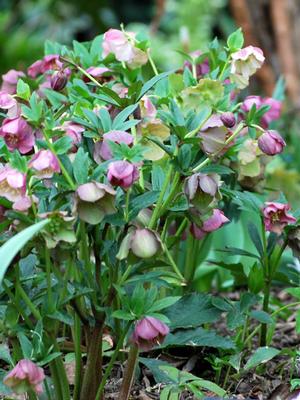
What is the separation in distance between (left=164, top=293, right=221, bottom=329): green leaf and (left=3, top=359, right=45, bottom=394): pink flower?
0.31m

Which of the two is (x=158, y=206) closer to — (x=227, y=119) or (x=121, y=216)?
(x=121, y=216)

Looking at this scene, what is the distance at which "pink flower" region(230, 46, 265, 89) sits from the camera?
111cm

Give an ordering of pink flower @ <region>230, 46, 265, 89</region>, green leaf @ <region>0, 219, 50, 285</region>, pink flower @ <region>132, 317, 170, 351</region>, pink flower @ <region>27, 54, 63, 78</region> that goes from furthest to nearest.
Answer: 1. pink flower @ <region>27, 54, 63, 78</region>
2. pink flower @ <region>230, 46, 265, 89</region>
3. pink flower @ <region>132, 317, 170, 351</region>
4. green leaf @ <region>0, 219, 50, 285</region>

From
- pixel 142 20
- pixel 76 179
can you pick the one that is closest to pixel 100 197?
pixel 76 179

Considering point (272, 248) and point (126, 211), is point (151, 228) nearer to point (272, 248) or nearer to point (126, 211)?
point (126, 211)

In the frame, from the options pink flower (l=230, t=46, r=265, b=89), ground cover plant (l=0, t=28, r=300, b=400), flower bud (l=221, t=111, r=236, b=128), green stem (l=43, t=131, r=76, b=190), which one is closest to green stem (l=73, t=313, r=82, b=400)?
ground cover plant (l=0, t=28, r=300, b=400)

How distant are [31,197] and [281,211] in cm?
38

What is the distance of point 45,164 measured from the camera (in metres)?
0.85

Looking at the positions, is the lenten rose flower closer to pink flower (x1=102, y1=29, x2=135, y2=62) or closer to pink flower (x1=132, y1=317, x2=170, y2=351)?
pink flower (x1=132, y1=317, x2=170, y2=351)

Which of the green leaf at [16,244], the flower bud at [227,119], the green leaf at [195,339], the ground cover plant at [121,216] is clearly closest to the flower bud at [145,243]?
the ground cover plant at [121,216]

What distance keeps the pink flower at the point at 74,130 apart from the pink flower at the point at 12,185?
11 centimetres

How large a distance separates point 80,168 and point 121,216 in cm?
8

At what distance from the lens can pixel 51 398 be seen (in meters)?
1.08

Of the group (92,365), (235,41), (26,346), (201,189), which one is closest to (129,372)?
(92,365)
